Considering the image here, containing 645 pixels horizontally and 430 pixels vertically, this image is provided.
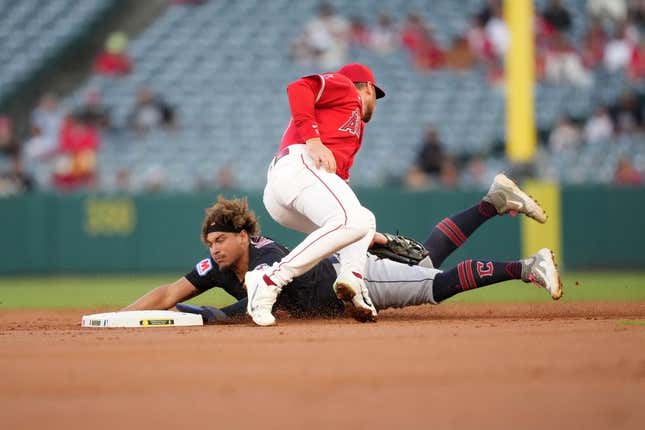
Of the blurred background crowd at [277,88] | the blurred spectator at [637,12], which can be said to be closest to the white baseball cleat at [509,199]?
the blurred background crowd at [277,88]

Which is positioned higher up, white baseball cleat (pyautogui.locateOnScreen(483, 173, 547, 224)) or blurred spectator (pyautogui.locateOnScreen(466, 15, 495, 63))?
blurred spectator (pyautogui.locateOnScreen(466, 15, 495, 63))

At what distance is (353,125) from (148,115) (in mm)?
9720

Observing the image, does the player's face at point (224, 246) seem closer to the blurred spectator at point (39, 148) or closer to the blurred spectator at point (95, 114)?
the blurred spectator at point (39, 148)

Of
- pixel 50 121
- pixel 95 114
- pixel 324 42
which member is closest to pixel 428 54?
pixel 324 42

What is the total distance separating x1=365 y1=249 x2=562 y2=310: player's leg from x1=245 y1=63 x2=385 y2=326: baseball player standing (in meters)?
0.24

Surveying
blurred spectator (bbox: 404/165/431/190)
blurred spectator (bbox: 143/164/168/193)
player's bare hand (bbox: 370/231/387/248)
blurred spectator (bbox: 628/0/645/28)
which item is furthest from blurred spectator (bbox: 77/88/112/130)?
player's bare hand (bbox: 370/231/387/248)

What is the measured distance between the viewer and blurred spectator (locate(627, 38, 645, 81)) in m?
15.8

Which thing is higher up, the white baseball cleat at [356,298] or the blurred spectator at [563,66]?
the blurred spectator at [563,66]

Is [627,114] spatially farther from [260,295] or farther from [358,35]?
[260,295]

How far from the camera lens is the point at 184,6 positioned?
17.6 metres

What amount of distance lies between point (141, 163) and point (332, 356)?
1108 cm

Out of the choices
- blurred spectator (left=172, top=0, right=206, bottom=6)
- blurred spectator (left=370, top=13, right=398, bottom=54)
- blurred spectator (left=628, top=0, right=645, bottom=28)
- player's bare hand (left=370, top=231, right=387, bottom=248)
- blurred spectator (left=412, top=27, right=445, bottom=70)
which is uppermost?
blurred spectator (left=172, top=0, right=206, bottom=6)

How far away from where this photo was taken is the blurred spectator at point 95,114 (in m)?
15.4

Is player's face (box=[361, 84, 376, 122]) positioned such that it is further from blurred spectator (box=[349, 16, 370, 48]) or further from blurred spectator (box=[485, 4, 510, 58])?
blurred spectator (box=[349, 16, 370, 48])
